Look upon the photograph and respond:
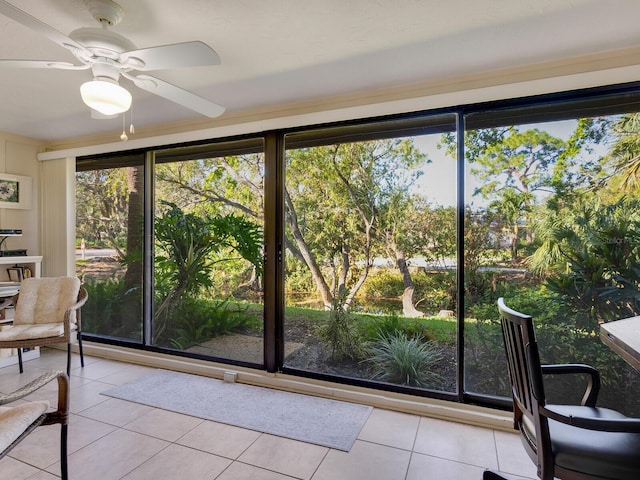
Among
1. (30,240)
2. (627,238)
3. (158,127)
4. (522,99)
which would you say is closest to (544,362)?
(627,238)

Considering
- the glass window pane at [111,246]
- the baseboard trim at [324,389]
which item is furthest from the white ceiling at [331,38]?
the baseboard trim at [324,389]

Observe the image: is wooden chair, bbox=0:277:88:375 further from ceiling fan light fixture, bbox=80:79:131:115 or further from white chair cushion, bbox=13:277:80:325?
ceiling fan light fixture, bbox=80:79:131:115

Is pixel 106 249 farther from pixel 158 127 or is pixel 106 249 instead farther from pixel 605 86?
pixel 605 86

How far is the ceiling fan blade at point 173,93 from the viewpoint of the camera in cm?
175

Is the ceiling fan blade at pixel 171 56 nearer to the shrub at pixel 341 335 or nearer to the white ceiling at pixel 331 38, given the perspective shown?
the white ceiling at pixel 331 38

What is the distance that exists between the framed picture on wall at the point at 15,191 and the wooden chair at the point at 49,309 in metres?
1.06

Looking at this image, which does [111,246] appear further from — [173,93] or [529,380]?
[529,380]

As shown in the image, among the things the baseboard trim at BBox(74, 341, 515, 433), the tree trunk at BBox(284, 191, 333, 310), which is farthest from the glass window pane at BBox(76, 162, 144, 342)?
the tree trunk at BBox(284, 191, 333, 310)

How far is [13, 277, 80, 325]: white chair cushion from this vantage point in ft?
10.3

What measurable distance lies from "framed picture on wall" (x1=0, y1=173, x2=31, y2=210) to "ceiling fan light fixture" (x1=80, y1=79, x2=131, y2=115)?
300 centimetres

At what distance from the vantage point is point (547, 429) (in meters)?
1.22

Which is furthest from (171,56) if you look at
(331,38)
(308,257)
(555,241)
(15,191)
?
(15,191)

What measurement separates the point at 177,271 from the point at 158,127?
1444mm

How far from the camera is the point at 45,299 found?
3.23m
